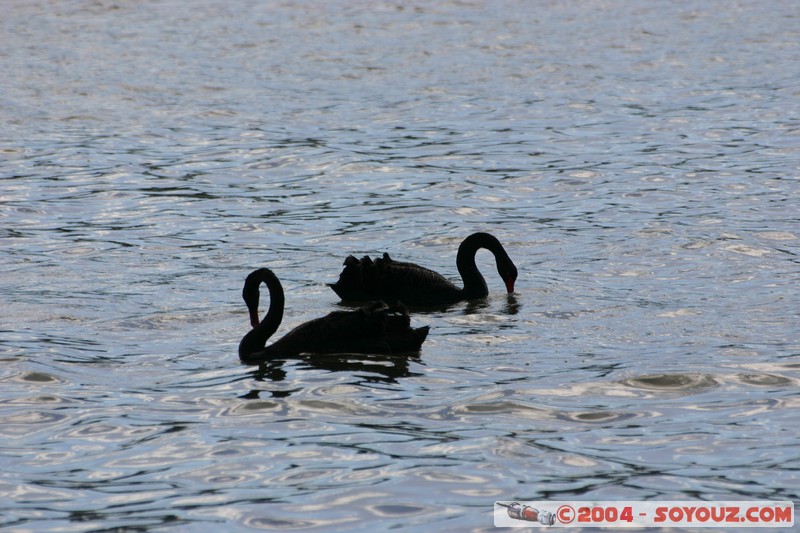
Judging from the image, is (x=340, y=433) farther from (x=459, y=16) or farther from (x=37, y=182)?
(x=459, y=16)

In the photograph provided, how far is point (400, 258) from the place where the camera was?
15.1 meters

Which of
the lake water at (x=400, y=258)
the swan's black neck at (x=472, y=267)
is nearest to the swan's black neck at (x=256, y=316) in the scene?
the lake water at (x=400, y=258)

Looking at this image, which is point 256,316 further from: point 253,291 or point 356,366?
point 356,366

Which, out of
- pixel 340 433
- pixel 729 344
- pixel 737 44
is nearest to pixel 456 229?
pixel 729 344

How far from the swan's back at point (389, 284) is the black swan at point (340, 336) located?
207cm

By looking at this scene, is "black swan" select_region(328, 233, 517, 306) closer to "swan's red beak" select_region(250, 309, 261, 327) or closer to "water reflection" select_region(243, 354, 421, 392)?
"swan's red beak" select_region(250, 309, 261, 327)

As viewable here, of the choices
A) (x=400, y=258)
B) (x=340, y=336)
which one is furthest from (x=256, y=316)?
(x=400, y=258)

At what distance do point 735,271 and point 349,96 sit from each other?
→ 14.0m

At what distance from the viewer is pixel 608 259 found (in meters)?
14.4

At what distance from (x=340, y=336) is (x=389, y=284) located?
2462 millimetres

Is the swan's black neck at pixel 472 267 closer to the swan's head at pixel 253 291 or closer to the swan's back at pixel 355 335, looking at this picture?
the swan's back at pixel 355 335

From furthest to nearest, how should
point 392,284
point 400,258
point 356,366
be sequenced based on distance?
point 400,258 → point 392,284 → point 356,366

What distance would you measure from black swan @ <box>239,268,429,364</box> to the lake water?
0.14m

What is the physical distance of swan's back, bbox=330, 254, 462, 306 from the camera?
12.4 metres
